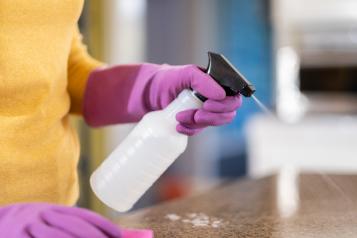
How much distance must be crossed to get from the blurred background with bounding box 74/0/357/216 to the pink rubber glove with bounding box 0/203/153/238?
1563 millimetres

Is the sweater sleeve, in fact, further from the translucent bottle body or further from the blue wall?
the blue wall

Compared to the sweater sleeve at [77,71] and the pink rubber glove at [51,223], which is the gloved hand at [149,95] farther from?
the pink rubber glove at [51,223]

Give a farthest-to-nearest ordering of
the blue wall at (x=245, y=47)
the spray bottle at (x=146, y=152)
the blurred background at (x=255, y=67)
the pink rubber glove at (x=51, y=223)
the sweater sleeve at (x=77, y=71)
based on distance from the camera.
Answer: the blue wall at (x=245, y=47) → the blurred background at (x=255, y=67) → the sweater sleeve at (x=77, y=71) → the spray bottle at (x=146, y=152) → the pink rubber glove at (x=51, y=223)

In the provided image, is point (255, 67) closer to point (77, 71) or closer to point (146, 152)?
point (77, 71)

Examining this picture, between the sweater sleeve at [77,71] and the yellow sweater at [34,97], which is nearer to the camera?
the yellow sweater at [34,97]

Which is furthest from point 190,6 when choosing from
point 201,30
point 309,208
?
point 309,208

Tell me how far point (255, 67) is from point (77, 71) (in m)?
2.66

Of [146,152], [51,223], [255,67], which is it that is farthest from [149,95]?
[255,67]

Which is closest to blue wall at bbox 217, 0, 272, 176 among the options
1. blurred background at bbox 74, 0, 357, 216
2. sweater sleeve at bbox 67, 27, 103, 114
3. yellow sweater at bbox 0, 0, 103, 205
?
blurred background at bbox 74, 0, 357, 216

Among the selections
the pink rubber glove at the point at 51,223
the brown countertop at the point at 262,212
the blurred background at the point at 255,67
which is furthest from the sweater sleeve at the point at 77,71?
the blurred background at the point at 255,67

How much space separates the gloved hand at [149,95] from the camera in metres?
0.81

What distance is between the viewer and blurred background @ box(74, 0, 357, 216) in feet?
8.34

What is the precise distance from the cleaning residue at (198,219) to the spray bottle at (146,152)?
0.41ft

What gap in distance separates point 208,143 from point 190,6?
0.89 m
